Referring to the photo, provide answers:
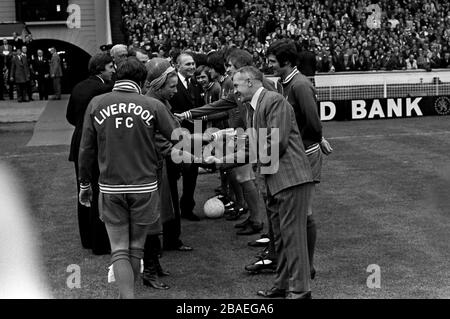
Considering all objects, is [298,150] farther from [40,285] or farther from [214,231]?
[214,231]

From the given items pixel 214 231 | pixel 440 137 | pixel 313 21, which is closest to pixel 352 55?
pixel 313 21

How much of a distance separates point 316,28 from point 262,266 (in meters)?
26.3

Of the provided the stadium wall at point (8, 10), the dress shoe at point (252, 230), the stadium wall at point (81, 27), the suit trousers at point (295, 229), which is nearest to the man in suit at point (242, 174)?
the dress shoe at point (252, 230)

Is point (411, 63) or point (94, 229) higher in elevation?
point (411, 63)

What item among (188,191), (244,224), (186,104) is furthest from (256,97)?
(188,191)

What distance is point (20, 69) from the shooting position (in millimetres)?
27156

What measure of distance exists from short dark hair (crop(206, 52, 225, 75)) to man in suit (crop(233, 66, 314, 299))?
3713 mm

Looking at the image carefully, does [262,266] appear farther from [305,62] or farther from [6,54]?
[6,54]

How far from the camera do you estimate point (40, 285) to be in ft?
26.2

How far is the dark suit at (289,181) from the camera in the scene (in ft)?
22.2

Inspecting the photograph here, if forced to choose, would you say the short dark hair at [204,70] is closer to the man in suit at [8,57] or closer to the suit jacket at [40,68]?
the man in suit at [8,57]

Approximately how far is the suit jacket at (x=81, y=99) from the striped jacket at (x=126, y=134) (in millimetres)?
2292

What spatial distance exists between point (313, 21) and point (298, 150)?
91.2ft

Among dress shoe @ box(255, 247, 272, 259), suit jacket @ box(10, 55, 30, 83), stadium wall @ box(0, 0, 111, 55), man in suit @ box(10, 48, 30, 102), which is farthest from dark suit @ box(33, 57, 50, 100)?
dress shoe @ box(255, 247, 272, 259)
